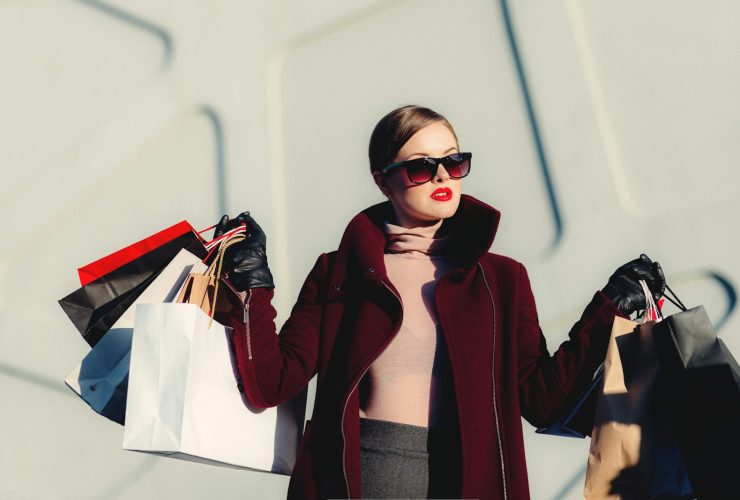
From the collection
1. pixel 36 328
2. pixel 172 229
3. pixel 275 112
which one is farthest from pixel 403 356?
pixel 36 328

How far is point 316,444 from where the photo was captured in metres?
1.51

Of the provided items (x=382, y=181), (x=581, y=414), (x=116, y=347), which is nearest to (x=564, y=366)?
(x=581, y=414)

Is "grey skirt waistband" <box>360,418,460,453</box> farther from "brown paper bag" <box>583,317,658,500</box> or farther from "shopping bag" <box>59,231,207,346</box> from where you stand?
"shopping bag" <box>59,231,207,346</box>

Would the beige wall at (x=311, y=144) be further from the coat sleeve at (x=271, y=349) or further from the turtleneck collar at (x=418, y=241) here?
the coat sleeve at (x=271, y=349)

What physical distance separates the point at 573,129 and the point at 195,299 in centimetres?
121

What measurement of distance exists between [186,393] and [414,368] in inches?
14.5

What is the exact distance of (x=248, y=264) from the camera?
1588mm

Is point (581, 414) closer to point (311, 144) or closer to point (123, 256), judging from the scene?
point (123, 256)

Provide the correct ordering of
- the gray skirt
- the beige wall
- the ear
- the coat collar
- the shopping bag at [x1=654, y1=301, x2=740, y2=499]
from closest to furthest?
1. the shopping bag at [x1=654, y1=301, x2=740, y2=499]
2. the gray skirt
3. the coat collar
4. the ear
5. the beige wall

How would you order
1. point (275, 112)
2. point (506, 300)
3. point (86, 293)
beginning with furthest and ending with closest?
point (275, 112), point (86, 293), point (506, 300)

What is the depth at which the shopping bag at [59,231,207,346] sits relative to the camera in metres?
1.68

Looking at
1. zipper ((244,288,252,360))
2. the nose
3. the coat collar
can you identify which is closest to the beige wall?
the coat collar

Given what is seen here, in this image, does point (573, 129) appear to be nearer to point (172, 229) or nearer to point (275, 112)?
point (275, 112)

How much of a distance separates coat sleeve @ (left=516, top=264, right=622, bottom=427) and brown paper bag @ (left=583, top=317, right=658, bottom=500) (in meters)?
0.03
